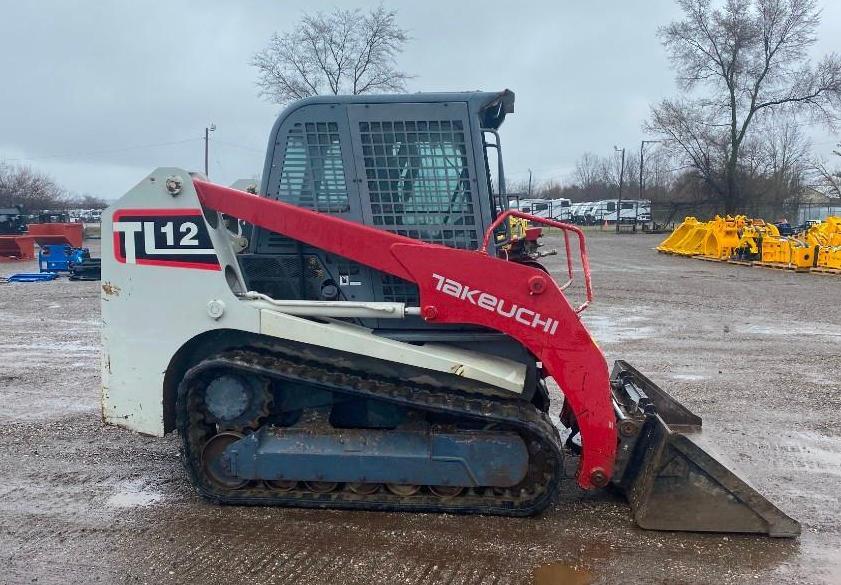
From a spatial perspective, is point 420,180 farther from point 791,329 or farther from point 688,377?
point 791,329

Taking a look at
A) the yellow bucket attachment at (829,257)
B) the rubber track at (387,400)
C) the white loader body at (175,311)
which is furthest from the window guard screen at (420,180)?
the yellow bucket attachment at (829,257)

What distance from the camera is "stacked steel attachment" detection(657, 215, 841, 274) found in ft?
66.7

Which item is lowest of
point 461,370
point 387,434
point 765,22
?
point 387,434

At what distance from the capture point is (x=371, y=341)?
426 cm

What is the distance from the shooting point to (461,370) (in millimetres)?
4238

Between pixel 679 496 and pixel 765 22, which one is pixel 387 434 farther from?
pixel 765 22

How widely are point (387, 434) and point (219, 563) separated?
116 cm

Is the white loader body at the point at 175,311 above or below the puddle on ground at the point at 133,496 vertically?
above

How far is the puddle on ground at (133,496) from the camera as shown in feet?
14.9

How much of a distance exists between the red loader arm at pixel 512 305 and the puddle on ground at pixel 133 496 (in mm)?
2005

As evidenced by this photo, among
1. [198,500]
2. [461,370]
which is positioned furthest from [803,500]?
[198,500]

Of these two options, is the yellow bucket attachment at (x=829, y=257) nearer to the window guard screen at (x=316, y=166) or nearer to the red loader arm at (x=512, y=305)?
the red loader arm at (x=512, y=305)

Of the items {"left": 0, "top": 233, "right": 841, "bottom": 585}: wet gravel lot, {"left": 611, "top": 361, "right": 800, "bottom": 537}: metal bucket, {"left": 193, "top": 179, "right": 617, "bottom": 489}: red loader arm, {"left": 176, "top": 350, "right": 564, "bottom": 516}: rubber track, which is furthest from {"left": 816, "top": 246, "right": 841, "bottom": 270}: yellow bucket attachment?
{"left": 176, "top": 350, "right": 564, "bottom": 516}: rubber track

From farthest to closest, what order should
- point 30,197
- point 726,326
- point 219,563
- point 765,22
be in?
point 30,197 → point 765,22 → point 726,326 → point 219,563
